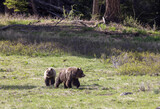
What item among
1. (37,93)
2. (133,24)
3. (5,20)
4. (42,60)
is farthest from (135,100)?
(5,20)

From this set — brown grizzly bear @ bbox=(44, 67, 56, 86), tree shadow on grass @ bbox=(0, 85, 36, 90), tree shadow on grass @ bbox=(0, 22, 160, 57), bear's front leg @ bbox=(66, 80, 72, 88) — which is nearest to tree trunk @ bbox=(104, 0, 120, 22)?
tree shadow on grass @ bbox=(0, 22, 160, 57)

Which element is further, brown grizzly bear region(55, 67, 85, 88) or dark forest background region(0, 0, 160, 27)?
dark forest background region(0, 0, 160, 27)

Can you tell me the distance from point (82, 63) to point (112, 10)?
462 inches

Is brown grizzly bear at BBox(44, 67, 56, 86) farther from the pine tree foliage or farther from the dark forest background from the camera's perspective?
the dark forest background

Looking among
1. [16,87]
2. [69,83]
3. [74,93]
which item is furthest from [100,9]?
[74,93]

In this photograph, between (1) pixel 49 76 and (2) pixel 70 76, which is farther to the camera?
(1) pixel 49 76

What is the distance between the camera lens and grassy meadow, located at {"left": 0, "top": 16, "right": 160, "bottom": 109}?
312 inches

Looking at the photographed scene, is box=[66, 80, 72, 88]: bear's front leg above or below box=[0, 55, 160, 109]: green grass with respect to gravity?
above

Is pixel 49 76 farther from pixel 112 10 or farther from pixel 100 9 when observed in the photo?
pixel 100 9

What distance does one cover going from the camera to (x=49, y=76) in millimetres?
10414

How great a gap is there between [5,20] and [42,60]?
1196 centimetres

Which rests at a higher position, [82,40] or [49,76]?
[82,40]

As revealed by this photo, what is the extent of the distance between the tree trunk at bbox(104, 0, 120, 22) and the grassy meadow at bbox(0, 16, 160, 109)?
119cm

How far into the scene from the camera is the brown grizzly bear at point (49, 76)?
33.9 feet
